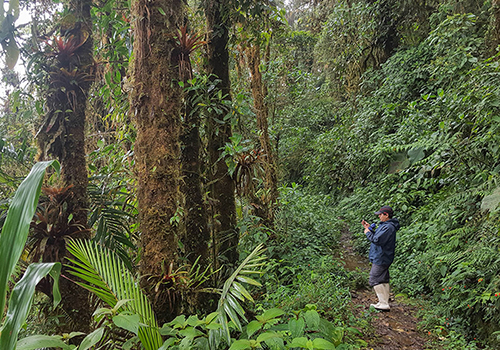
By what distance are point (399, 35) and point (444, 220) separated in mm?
7045

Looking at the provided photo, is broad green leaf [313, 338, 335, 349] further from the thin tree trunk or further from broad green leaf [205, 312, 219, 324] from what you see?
the thin tree trunk

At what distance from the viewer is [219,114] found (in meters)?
3.54

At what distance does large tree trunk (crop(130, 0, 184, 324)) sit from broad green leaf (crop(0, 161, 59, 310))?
1.49 m

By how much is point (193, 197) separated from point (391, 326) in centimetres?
306

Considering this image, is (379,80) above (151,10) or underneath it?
above

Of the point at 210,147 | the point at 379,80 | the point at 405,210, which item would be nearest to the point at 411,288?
the point at 405,210

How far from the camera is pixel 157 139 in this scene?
2283 millimetres

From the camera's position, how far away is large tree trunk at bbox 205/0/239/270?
142 inches

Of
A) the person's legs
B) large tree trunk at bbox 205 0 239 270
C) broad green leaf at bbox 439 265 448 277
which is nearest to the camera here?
large tree trunk at bbox 205 0 239 270

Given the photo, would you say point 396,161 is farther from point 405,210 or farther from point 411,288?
point 411,288

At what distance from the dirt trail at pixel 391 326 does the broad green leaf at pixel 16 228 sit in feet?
11.7

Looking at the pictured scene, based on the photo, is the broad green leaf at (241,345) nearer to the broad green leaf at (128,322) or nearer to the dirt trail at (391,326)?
the broad green leaf at (128,322)

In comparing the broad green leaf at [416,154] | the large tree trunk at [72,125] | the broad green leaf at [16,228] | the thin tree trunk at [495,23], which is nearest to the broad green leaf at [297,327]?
the broad green leaf at [16,228]

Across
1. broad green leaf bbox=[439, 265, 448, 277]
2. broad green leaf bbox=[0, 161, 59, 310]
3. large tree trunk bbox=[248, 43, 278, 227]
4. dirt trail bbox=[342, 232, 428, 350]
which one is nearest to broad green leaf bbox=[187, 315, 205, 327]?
broad green leaf bbox=[0, 161, 59, 310]
